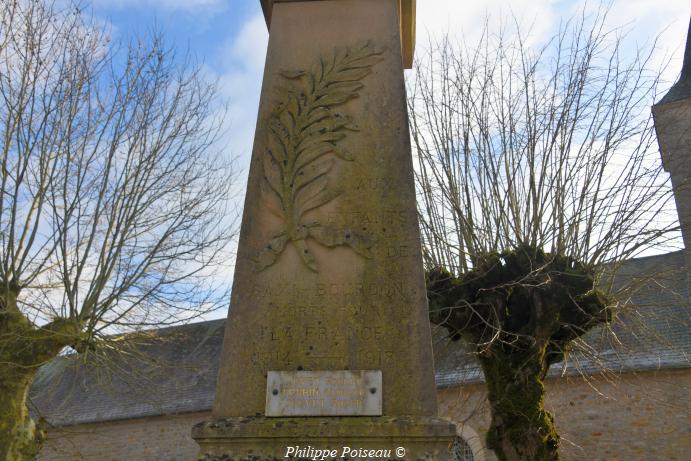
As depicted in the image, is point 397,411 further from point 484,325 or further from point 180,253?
point 180,253

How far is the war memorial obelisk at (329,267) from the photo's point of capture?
323 centimetres

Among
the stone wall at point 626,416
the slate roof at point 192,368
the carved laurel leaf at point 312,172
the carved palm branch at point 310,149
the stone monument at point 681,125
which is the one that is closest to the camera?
the carved palm branch at point 310,149

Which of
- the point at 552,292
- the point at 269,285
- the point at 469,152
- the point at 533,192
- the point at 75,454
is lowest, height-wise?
the point at 75,454

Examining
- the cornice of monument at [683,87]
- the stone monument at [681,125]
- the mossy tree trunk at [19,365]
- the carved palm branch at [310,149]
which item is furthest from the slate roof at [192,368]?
the carved palm branch at [310,149]

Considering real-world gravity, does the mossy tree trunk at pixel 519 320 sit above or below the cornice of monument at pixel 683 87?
below

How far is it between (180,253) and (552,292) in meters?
5.06

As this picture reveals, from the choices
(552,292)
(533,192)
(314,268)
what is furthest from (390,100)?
(533,192)

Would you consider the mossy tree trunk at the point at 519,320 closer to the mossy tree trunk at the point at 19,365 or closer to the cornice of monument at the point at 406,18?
the cornice of monument at the point at 406,18

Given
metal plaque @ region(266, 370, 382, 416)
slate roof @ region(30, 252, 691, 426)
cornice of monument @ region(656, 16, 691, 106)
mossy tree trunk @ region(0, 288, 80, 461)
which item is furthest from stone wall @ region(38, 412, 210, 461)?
cornice of monument @ region(656, 16, 691, 106)

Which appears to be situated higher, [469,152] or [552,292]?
[469,152]

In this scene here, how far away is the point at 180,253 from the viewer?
371 inches

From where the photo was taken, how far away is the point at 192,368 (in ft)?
38.3

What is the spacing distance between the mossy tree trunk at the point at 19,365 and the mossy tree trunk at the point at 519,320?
4.50m

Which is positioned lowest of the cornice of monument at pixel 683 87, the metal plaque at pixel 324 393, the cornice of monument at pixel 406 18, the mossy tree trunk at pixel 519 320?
the metal plaque at pixel 324 393
